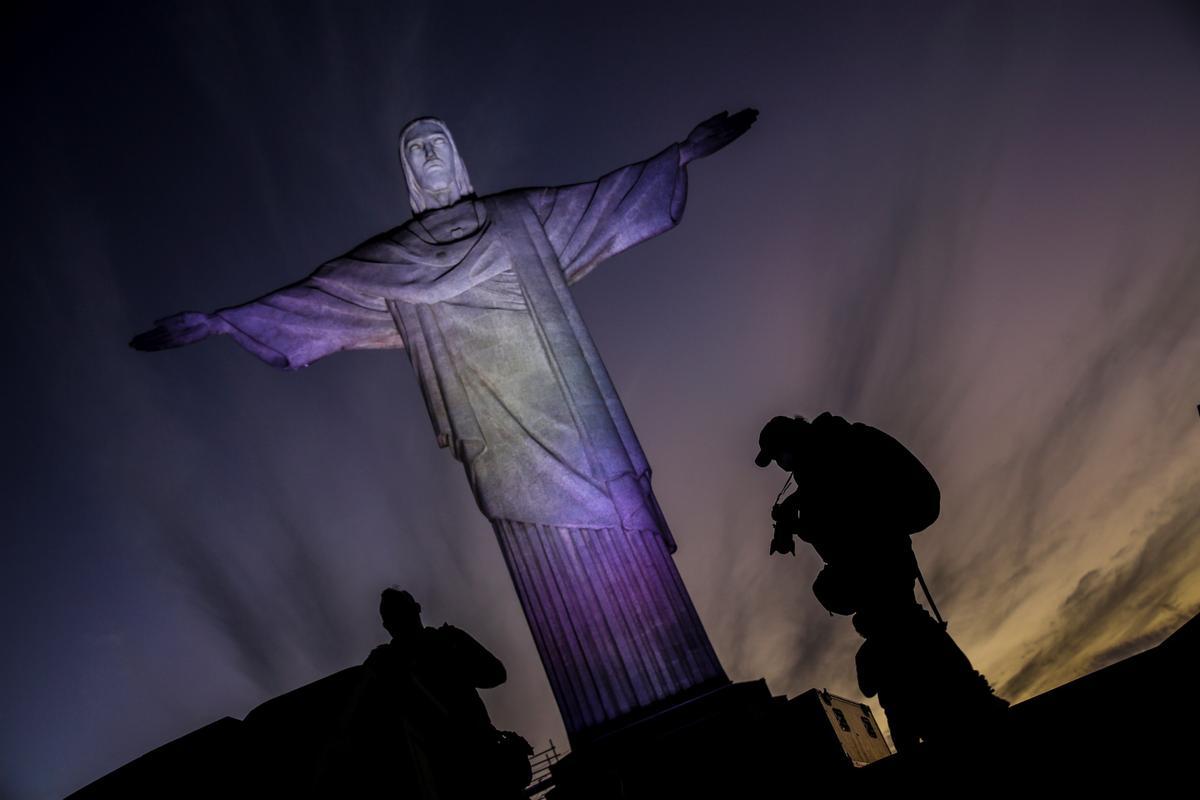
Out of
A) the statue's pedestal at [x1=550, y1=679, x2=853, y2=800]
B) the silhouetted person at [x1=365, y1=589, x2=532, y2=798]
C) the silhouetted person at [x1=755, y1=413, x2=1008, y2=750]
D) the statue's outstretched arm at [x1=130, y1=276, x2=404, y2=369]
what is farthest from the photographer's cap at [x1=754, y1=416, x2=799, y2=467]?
the statue's outstretched arm at [x1=130, y1=276, x2=404, y2=369]

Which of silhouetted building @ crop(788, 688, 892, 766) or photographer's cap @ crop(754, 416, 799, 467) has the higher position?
photographer's cap @ crop(754, 416, 799, 467)

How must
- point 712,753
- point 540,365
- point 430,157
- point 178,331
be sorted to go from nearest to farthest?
point 712,753
point 540,365
point 178,331
point 430,157

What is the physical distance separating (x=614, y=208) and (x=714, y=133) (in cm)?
118

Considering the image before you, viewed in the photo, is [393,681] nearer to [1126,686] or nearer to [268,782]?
[268,782]

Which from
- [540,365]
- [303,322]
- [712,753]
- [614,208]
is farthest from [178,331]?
[712,753]

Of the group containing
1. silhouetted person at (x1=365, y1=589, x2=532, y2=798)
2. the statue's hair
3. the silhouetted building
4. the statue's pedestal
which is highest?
the statue's hair

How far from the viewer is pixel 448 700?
4500 millimetres

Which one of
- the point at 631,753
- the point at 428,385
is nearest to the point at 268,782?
the point at 631,753

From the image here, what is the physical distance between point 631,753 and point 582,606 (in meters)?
1.09

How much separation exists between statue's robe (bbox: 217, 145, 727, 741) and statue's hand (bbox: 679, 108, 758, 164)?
18 centimetres

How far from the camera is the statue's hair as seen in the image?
7.57m

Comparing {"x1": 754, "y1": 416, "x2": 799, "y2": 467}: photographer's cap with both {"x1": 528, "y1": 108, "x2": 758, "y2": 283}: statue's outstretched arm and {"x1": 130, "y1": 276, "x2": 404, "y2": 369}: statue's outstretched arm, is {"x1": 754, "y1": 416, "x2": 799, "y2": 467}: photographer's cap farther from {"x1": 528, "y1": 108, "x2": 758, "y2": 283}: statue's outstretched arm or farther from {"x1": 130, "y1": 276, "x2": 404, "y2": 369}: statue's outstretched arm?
{"x1": 130, "y1": 276, "x2": 404, "y2": 369}: statue's outstretched arm

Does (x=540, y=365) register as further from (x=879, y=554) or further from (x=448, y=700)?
(x=879, y=554)

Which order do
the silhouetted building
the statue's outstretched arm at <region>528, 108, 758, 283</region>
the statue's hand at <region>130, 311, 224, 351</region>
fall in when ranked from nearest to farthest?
the statue's hand at <region>130, 311, 224, 351</region>
the statue's outstretched arm at <region>528, 108, 758, 283</region>
the silhouetted building
